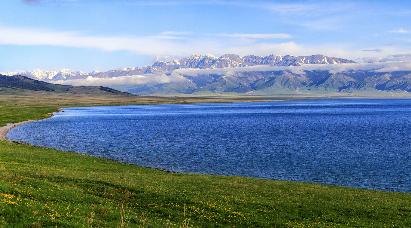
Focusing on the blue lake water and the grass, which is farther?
the blue lake water

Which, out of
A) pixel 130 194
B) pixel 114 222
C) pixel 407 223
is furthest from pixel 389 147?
pixel 114 222

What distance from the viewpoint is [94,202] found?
3297cm

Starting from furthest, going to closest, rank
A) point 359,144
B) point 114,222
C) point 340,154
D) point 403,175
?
point 359,144 → point 340,154 → point 403,175 → point 114,222

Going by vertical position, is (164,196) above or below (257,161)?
above

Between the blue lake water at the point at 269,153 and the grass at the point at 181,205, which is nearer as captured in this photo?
the grass at the point at 181,205

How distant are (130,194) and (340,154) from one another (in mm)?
61164

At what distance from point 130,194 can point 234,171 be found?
3589 cm

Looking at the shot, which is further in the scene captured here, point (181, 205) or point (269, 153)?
point (269, 153)

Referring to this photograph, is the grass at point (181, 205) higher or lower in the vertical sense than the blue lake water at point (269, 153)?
higher

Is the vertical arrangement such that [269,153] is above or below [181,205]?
below

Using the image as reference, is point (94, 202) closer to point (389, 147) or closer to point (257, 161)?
point (257, 161)

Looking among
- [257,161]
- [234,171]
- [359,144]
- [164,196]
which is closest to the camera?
[164,196]

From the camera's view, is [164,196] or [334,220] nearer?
[334,220]

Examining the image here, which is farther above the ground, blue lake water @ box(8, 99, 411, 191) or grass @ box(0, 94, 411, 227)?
grass @ box(0, 94, 411, 227)
